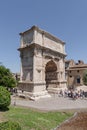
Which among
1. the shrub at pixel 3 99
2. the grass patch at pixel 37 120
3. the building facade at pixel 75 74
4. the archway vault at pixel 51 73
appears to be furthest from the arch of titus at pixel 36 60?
the building facade at pixel 75 74

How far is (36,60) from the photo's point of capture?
2495 cm

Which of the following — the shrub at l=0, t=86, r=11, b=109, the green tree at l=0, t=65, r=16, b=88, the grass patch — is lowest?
the grass patch

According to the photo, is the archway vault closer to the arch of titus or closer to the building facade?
the arch of titus

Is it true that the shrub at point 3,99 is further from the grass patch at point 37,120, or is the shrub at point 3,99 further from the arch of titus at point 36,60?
the arch of titus at point 36,60

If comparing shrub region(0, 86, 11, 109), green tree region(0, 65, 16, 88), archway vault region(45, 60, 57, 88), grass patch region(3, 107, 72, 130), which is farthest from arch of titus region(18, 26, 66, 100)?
shrub region(0, 86, 11, 109)

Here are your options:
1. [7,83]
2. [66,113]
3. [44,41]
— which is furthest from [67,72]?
[66,113]

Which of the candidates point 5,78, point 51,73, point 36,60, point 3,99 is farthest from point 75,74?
point 3,99

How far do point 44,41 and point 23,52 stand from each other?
439 centimetres

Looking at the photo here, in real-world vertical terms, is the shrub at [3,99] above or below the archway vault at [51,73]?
below

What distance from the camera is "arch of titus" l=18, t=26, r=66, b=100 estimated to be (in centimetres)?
2436

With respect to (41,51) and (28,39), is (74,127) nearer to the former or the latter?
(41,51)

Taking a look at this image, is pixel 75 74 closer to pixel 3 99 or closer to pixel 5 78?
pixel 5 78

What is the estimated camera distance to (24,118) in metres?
11.6

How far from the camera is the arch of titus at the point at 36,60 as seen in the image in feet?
79.9
